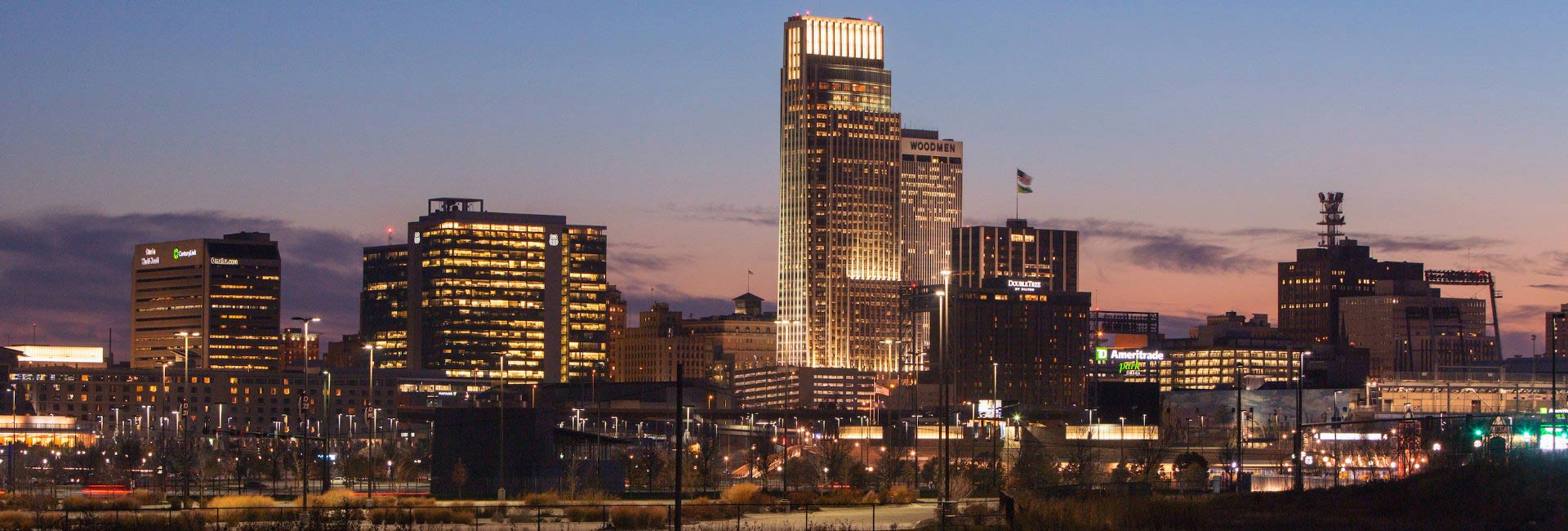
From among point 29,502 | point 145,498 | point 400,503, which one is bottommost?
point 145,498

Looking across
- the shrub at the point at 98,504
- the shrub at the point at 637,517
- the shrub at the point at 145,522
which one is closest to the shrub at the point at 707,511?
the shrub at the point at 637,517

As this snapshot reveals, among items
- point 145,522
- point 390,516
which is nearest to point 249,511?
point 390,516

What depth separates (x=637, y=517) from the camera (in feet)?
251

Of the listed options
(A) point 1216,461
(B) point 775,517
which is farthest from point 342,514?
(A) point 1216,461

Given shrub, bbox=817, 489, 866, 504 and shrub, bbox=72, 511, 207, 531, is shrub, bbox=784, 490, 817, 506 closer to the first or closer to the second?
shrub, bbox=817, 489, 866, 504

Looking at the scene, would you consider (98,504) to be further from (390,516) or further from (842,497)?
(842,497)

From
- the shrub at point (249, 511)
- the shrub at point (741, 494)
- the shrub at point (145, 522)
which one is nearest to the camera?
the shrub at point (145, 522)

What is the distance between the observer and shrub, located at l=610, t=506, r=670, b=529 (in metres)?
75.1

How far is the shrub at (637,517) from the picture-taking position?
246ft

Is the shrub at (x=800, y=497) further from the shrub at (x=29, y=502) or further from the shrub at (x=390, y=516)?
the shrub at (x=29, y=502)

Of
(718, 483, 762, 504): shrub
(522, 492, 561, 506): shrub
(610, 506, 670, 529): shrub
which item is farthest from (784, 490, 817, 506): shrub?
(522, 492, 561, 506): shrub

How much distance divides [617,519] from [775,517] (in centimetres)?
849

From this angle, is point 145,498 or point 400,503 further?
point 145,498

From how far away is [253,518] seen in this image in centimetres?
7619
